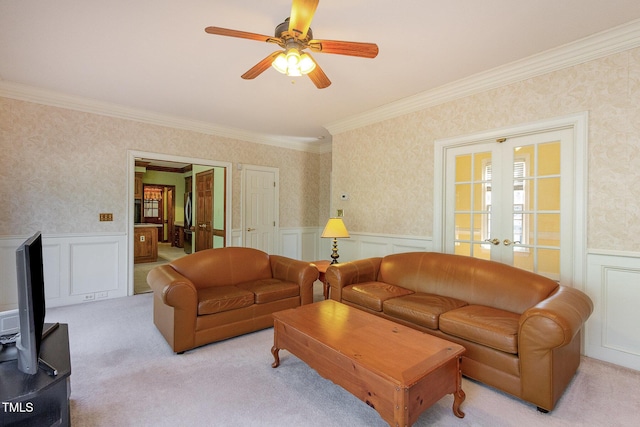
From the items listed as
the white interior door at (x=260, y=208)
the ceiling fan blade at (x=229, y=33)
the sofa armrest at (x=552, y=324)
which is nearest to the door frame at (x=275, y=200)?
the white interior door at (x=260, y=208)

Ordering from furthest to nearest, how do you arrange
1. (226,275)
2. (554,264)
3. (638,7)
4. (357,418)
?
(226,275) < (554,264) < (638,7) < (357,418)

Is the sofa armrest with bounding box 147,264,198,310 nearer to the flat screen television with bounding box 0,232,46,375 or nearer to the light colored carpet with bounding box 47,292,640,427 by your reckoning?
the light colored carpet with bounding box 47,292,640,427

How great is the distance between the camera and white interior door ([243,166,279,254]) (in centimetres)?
552

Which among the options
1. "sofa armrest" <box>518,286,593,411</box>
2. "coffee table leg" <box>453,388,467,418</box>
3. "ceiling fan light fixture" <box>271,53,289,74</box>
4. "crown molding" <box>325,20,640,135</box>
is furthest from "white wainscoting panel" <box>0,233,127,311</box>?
"sofa armrest" <box>518,286,593,411</box>

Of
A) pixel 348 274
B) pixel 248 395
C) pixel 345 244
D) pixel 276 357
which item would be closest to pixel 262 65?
pixel 348 274

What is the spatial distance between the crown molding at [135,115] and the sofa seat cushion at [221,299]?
2927mm

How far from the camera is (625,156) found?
246cm

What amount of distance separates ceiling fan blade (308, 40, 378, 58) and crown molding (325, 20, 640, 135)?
1771 millimetres

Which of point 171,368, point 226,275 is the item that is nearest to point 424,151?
point 226,275

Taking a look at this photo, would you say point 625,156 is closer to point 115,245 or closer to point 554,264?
point 554,264

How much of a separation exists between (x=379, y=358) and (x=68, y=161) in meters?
4.48

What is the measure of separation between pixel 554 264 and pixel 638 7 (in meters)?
2.10

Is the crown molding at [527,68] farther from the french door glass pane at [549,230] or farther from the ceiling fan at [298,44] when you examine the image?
the ceiling fan at [298,44]

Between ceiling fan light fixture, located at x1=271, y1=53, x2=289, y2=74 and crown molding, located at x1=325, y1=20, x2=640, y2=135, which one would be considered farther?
crown molding, located at x1=325, y1=20, x2=640, y2=135
